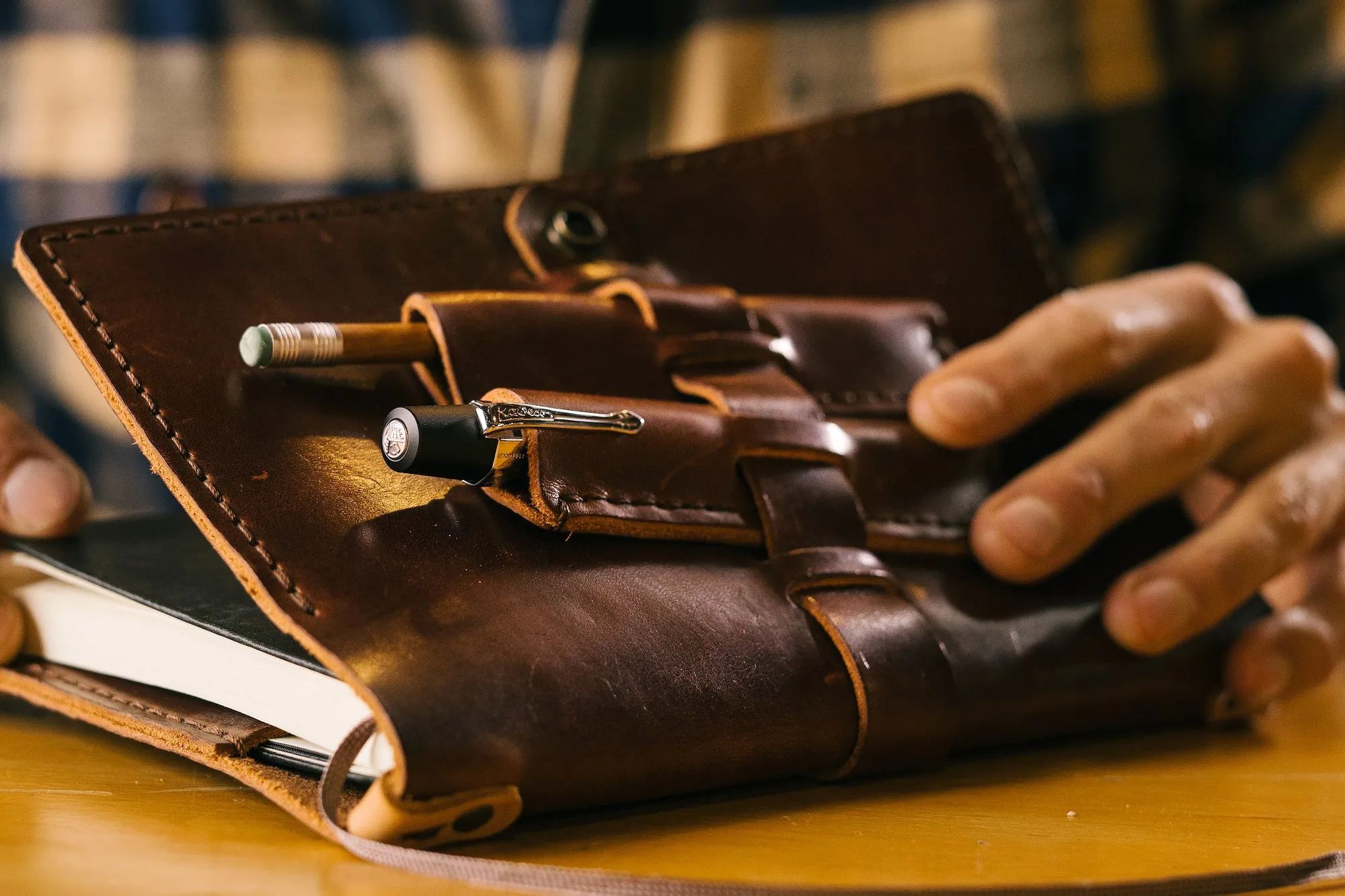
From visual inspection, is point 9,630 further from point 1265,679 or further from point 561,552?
point 1265,679

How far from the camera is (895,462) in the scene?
2.31ft

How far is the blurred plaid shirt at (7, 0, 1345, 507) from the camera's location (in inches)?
53.1

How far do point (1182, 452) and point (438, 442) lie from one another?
50 cm

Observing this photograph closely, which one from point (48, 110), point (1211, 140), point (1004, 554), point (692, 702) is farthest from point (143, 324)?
point (1211, 140)

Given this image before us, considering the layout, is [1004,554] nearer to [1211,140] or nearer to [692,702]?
[692,702]

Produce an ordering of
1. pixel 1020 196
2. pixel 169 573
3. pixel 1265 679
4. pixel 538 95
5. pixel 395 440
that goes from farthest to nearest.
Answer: pixel 538 95, pixel 1020 196, pixel 1265 679, pixel 169 573, pixel 395 440

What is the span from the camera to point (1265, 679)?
76 cm

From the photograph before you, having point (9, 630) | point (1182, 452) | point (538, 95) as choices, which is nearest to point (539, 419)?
point (9, 630)

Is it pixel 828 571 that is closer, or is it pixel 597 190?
pixel 828 571

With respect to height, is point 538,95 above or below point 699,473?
above

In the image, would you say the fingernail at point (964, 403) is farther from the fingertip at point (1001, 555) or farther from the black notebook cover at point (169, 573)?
the black notebook cover at point (169, 573)

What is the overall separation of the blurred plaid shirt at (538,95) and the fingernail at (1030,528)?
29.8 inches

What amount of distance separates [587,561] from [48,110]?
111 cm

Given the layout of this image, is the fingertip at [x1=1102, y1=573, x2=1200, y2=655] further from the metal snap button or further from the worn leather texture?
the metal snap button
